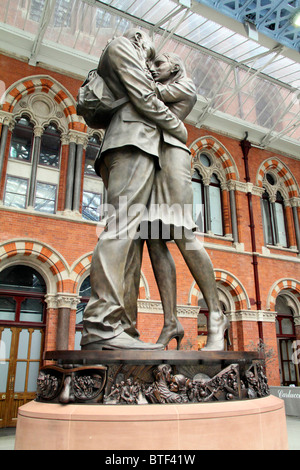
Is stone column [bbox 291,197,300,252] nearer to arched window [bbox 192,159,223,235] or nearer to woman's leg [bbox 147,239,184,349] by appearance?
arched window [bbox 192,159,223,235]

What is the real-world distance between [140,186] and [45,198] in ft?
27.3

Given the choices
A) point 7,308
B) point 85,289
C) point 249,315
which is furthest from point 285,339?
point 7,308

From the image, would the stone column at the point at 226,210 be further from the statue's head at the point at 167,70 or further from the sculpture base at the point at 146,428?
the sculpture base at the point at 146,428

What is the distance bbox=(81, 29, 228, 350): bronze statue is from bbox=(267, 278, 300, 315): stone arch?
35.3 ft

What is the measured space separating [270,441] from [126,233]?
1311 millimetres

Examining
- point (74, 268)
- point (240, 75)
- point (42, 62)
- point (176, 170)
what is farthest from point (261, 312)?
point (176, 170)

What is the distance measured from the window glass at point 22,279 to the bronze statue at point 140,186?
758 centimetres

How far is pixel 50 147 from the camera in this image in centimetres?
1095

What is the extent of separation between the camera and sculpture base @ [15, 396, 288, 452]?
67.7 inches

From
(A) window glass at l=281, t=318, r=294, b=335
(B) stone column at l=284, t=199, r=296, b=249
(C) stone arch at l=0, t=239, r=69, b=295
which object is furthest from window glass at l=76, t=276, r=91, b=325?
(B) stone column at l=284, t=199, r=296, b=249

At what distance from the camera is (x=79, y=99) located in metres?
2.88

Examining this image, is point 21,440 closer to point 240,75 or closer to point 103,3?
point 103,3

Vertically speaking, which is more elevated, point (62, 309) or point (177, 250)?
point (177, 250)

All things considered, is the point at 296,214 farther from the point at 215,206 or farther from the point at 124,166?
the point at 124,166
